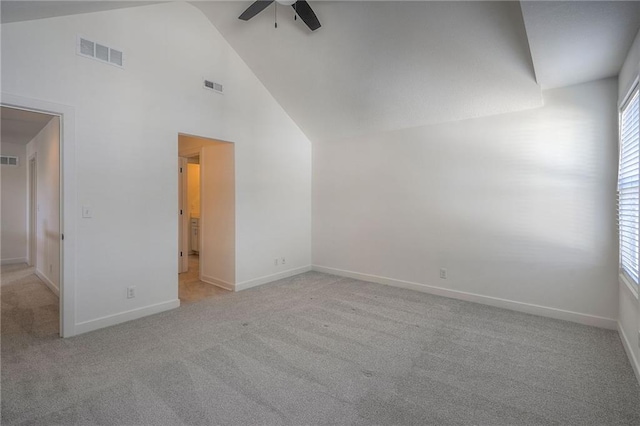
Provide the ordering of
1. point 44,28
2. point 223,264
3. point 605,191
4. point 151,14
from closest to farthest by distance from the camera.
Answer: point 44,28, point 605,191, point 151,14, point 223,264

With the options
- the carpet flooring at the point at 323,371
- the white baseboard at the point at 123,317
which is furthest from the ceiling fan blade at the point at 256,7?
the white baseboard at the point at 123,317

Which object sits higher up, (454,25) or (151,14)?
(151,14)

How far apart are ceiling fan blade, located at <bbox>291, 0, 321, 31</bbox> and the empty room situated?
21 mm

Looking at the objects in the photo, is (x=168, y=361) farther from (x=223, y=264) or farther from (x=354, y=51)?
(x=354, y=51)

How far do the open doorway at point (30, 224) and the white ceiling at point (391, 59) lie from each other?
8.49 feet

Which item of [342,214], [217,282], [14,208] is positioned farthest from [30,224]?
[342,214]

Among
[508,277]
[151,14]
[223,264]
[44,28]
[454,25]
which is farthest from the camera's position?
[223,264]

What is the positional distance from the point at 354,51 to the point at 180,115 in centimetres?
226

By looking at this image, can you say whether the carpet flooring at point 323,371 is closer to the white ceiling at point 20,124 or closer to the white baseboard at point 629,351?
the white baseboard at point 629,351

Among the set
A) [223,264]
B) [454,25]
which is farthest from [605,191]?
[223,264]

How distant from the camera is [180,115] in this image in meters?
3.61

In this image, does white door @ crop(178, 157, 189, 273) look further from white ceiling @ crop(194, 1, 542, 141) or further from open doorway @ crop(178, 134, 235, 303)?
white ceiling @ crop(194, 1, 542, 141)

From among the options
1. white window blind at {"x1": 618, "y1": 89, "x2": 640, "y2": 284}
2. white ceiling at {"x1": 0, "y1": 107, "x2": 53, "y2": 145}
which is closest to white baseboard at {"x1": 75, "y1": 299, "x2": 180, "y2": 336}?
white ceiling at {"x1": 0, "y1": 107, "x2": 53, "y2": 145}

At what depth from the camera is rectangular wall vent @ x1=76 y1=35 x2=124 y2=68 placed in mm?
2844
